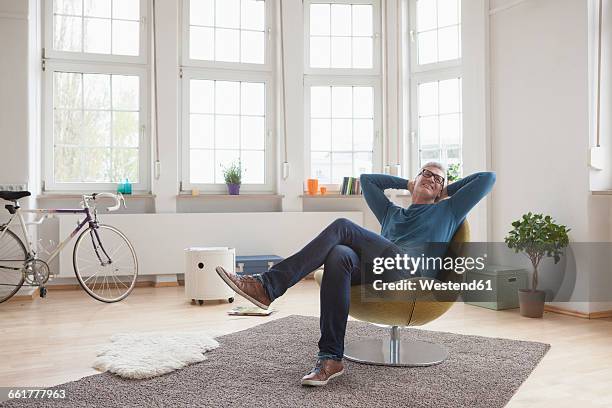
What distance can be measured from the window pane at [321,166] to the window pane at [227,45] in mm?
1330

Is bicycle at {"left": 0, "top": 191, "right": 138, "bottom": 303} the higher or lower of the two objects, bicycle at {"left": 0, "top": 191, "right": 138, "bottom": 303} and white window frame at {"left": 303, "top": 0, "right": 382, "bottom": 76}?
the lower

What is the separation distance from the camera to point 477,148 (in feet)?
16.6

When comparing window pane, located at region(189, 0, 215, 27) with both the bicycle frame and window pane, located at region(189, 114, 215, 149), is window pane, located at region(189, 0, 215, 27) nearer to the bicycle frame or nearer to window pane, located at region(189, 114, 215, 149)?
window pane, located at region(189, 114, 215, 149)

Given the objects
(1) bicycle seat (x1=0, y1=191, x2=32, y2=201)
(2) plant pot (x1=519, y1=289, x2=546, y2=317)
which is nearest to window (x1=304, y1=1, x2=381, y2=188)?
(2) plant pot (x1=519, y1=289, x2=546, y2=317)

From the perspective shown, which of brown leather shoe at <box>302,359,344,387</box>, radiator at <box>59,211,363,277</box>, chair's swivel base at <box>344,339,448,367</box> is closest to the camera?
brown leather shoe at <box>302,359,344,387</box>

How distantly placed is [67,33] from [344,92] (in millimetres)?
2853

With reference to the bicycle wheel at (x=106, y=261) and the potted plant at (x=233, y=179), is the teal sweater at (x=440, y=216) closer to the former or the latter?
the bicycle wheel at (x=106, y=261)

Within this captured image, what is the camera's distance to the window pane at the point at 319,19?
635cm

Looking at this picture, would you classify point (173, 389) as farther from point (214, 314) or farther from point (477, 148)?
point (477, 148)

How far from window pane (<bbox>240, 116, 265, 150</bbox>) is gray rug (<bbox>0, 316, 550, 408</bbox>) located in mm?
3248

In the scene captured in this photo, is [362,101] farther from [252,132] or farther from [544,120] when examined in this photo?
[544,120]

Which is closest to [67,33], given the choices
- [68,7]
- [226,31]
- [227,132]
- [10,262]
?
[68,7]

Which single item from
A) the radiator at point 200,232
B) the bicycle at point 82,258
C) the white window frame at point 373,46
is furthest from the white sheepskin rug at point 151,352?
the white window frame at point 373,46

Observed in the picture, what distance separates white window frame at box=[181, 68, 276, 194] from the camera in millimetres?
5973
